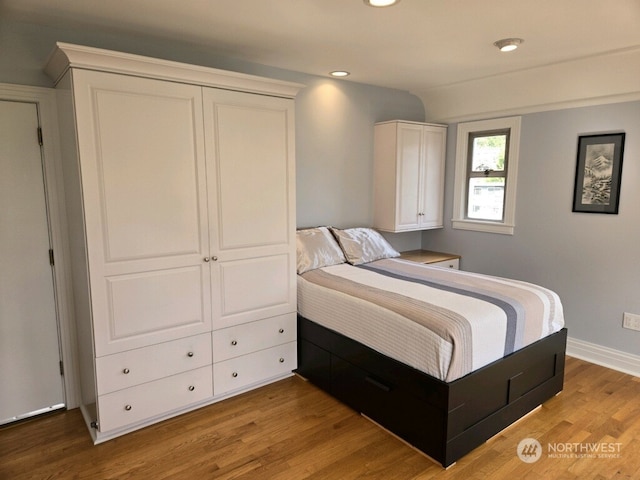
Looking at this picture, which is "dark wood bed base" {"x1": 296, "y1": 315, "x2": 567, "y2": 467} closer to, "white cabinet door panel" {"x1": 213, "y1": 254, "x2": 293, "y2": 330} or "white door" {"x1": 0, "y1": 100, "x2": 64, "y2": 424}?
"white cabinet door panel" {"x1": 213, "y1": 254, "x2": 293, "y2": 330}

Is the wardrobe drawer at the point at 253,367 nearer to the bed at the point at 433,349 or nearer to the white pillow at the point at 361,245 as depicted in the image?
the bed at the point at 433,349

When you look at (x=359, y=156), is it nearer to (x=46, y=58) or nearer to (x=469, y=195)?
(x=469, y=195)

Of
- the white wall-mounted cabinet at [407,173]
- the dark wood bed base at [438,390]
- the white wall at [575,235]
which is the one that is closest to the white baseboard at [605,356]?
the white wall at [575,235]

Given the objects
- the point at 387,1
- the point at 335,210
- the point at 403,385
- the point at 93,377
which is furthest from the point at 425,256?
the point at 93,377

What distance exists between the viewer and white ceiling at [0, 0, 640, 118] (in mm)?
2131

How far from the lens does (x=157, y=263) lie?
2.37m

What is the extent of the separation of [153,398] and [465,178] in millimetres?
3416

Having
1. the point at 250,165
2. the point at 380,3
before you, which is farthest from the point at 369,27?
the point at 250,165

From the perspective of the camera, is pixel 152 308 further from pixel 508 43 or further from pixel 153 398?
pixel 508 43

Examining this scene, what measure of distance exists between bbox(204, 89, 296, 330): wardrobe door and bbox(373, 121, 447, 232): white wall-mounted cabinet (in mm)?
1391

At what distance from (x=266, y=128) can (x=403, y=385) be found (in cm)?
178

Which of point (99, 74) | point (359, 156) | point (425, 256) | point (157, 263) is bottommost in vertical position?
point (425, 256)

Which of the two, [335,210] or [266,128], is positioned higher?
[266,128]

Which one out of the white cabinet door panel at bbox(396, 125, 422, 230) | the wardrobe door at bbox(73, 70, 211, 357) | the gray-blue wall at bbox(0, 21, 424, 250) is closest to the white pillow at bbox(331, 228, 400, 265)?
the gray-blue wall at bbox(0, 21, 424, 250)
